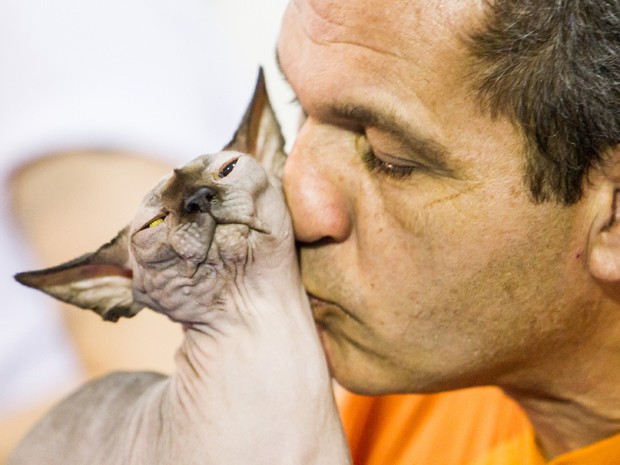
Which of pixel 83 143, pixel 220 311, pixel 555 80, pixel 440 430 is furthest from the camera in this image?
pixel 83 143

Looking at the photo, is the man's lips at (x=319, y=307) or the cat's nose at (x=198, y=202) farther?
the man's lips at (x=319, y=307)

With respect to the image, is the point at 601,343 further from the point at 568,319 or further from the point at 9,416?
the point at 9,416

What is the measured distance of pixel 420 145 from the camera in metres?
0.90

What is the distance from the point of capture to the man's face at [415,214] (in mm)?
892

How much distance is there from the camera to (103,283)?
1.04 metres

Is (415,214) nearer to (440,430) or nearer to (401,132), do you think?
(401,132)

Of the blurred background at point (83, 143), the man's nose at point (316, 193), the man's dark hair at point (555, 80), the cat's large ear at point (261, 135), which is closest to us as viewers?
the man's dark hair at point (555, 80)

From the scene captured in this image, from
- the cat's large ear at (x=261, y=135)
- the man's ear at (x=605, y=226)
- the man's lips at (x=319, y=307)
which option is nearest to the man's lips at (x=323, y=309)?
the man's lips at (x=319, y=307)

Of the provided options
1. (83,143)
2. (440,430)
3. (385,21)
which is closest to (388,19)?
(385,21)

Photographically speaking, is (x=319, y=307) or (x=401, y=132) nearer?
(x=401, y=132)

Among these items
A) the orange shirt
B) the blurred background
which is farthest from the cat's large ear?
the blurred background

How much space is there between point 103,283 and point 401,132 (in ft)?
1.31

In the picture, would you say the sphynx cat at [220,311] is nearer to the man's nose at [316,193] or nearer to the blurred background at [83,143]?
the man's nose at [316,193]

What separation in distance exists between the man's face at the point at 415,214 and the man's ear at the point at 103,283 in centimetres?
21
